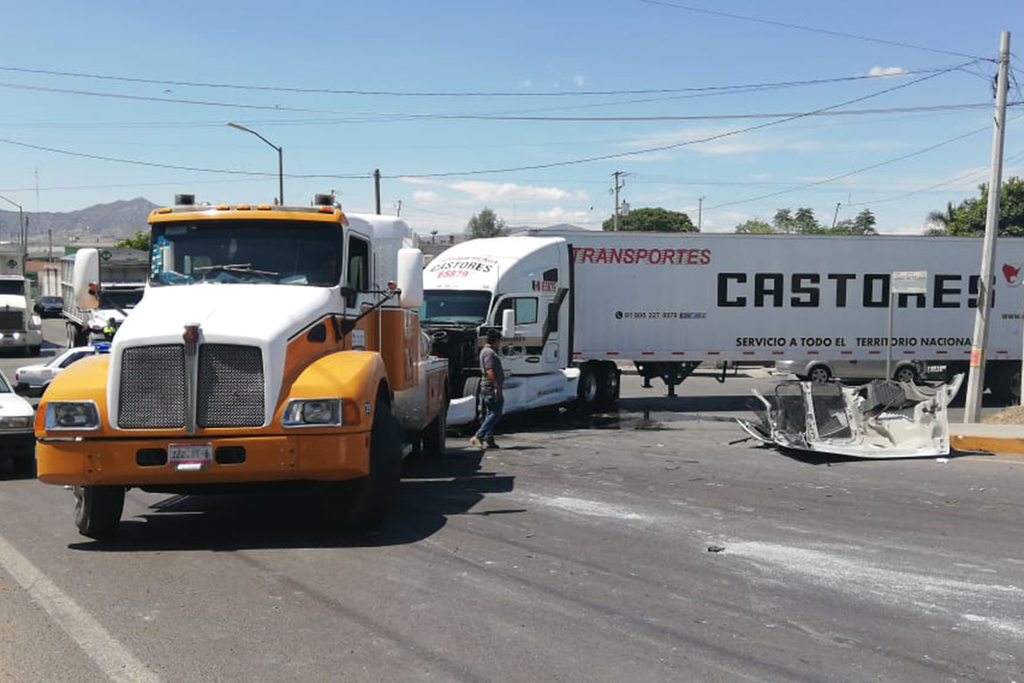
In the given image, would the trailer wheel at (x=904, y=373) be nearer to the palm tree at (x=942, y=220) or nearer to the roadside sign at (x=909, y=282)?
the roadside sign at (x=909, y=282)

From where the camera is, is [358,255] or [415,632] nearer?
[415,632]

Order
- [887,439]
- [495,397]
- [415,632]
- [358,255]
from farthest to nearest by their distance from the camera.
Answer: [495,397], [887,439], [358,255], [415,632]

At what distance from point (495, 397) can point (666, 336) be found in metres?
8.56

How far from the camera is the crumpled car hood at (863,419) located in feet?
41.3

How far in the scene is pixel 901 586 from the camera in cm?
635

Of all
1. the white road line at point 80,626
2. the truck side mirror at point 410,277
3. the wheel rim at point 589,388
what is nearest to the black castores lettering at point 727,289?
the wheel rim at point 589,388

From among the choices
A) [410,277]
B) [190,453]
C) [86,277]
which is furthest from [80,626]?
[410,277]

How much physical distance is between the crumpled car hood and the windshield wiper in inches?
309


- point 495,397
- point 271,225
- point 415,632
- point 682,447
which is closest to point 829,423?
point 682,447

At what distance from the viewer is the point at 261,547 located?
7359 millimetres

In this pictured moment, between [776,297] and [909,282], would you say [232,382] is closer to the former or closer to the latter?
[909,282]

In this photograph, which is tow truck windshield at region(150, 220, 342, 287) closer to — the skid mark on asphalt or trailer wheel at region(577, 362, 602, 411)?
the skid mark on asphalt

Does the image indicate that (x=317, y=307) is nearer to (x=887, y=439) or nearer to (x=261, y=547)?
(x=261, y=547)

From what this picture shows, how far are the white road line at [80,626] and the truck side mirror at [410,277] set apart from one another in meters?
3.90
